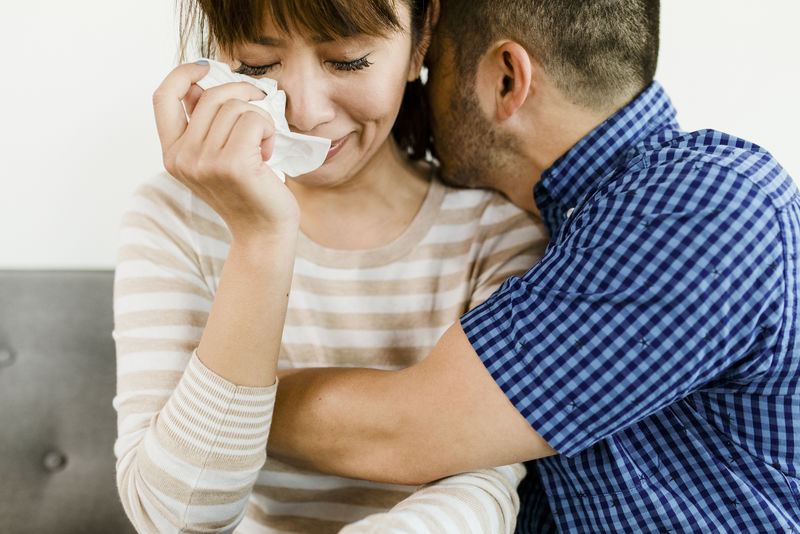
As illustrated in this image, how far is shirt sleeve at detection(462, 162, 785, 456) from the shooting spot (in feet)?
2.39

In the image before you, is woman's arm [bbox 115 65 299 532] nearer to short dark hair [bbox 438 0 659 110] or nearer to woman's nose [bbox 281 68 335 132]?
woman's nose [bbox 281 68 335 132]

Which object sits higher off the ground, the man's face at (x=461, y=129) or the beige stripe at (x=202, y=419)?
the man's face at (x=461, y=129)

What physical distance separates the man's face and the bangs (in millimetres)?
201

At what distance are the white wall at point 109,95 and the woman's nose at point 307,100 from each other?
68 centimetres

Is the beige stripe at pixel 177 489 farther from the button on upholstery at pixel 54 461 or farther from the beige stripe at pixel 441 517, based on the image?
the button on upholstery at pixel 54 461

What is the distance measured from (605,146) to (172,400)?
0.72 m

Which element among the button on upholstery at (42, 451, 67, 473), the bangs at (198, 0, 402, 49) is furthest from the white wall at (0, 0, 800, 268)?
the bangs at (198, 0, 402, 49)

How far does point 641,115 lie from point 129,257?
0.81 m

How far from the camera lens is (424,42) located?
42.5 inches

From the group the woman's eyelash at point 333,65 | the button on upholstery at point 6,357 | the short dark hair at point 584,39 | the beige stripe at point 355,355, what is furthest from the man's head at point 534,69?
the button on upholstery at point 6,357

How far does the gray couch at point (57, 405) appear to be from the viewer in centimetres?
143

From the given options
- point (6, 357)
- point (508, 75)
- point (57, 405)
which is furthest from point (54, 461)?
point (508, 75)

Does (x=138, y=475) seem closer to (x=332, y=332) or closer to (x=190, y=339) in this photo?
(x=190, y=339)

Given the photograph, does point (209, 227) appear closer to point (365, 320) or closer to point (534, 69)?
point (365, 320)
